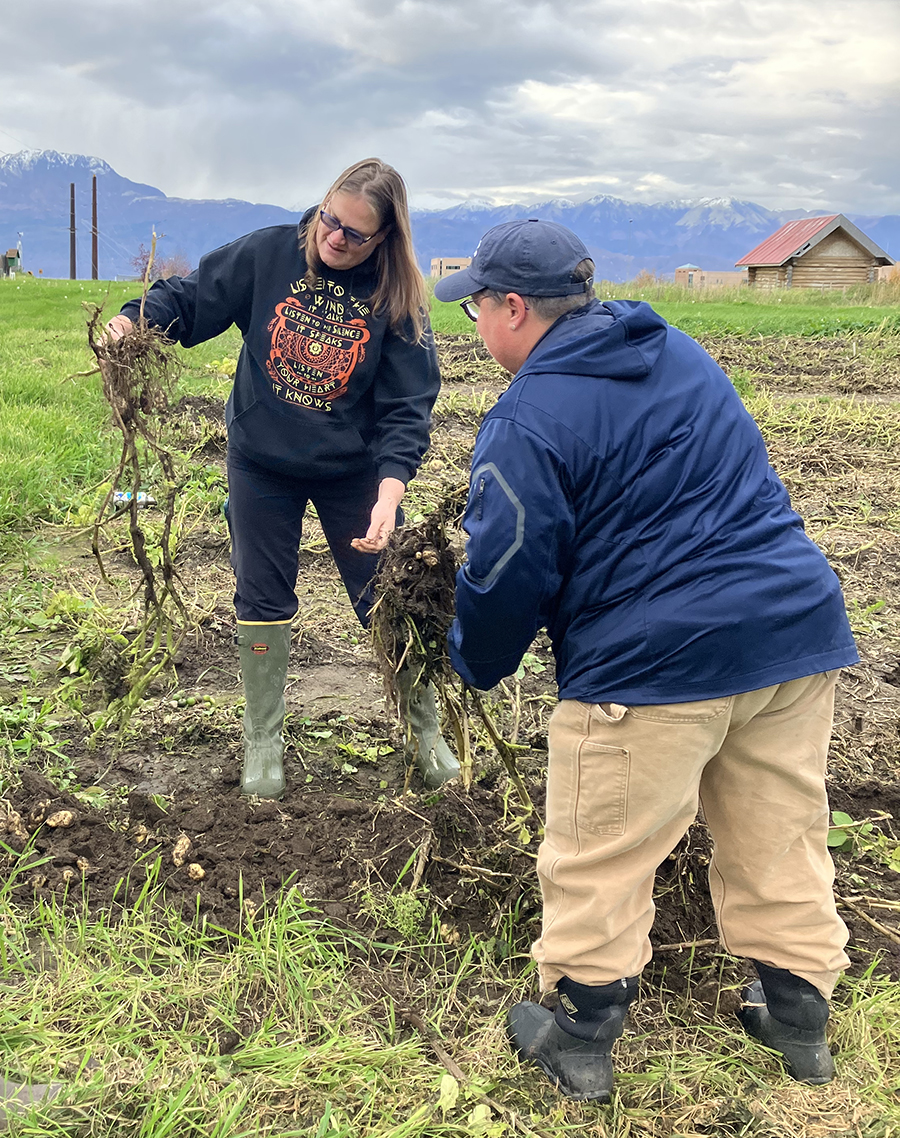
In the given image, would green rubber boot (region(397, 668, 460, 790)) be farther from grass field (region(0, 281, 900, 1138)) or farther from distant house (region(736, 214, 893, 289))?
distant house (region(736, 214, 893, 289))

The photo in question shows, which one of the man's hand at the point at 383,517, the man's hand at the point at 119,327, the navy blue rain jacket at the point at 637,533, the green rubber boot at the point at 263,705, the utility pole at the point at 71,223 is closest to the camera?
the navy blue rain jacket at the point at 637,533

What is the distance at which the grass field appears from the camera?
6.29ft

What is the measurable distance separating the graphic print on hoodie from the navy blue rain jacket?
44.4 inches

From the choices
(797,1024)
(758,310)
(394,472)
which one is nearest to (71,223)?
(758,310)

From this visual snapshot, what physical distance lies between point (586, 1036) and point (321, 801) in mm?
1285

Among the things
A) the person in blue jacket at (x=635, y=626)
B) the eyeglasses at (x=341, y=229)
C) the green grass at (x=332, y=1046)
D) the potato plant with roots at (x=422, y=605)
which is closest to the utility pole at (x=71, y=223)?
the eyeglasses at (x=341, y=229)

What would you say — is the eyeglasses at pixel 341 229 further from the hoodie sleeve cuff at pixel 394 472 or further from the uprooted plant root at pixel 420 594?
the uprooted plant root at pixel 420 594

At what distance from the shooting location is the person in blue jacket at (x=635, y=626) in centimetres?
177

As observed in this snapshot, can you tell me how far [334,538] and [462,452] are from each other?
4209 mm

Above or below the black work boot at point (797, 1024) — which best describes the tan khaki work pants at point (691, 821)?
above

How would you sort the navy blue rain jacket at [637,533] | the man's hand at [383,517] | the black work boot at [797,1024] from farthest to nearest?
the man's hand at [383,517] < the black work boot at [797,1024] < the navy blue rain jacket at [637,533]

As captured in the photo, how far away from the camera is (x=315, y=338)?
282 centimetres

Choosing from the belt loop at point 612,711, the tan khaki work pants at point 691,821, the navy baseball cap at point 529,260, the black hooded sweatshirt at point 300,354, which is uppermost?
the navy baseball cap at point 529,260

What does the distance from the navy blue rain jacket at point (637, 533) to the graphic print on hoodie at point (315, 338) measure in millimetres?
1128
